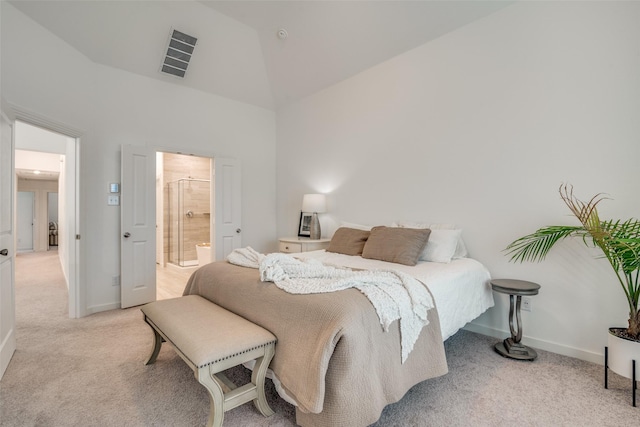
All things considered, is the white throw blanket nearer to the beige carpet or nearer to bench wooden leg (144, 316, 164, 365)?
the beige carpet

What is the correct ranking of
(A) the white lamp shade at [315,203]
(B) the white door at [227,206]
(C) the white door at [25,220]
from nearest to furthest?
(A) the white lamp shade at [315,203]
(B) the white door at [227,206]
(C) the white door at [25,220]

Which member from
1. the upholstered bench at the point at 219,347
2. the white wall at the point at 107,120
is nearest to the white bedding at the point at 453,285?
the upholstered bench at the point at 219,347

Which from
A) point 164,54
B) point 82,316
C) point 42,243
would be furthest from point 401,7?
point 42,243

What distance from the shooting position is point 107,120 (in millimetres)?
3488

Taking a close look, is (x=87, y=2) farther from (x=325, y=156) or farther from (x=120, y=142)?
(x=325, y=156)

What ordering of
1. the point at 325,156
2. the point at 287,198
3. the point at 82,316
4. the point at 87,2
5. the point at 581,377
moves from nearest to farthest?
1. the point at 581,377
2. the point at 87,2
3. the point at 82,316
4. the point at 325,156
5. the point at 287,198

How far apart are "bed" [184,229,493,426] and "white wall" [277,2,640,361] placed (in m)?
1.02

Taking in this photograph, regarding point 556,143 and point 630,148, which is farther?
point 556,143

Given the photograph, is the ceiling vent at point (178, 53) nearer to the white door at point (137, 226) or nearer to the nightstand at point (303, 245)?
the white door at point (137, 226)

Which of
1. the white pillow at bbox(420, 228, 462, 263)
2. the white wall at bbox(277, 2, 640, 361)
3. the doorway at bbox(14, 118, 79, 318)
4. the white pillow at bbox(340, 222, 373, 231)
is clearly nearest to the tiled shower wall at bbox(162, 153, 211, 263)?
the doorway at bbox(14, 118, 79, 318)

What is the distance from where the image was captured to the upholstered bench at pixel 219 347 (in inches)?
55.8

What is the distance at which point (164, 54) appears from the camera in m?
3.57

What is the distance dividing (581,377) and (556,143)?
1.75m

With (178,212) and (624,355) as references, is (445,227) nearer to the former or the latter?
(624,355)
